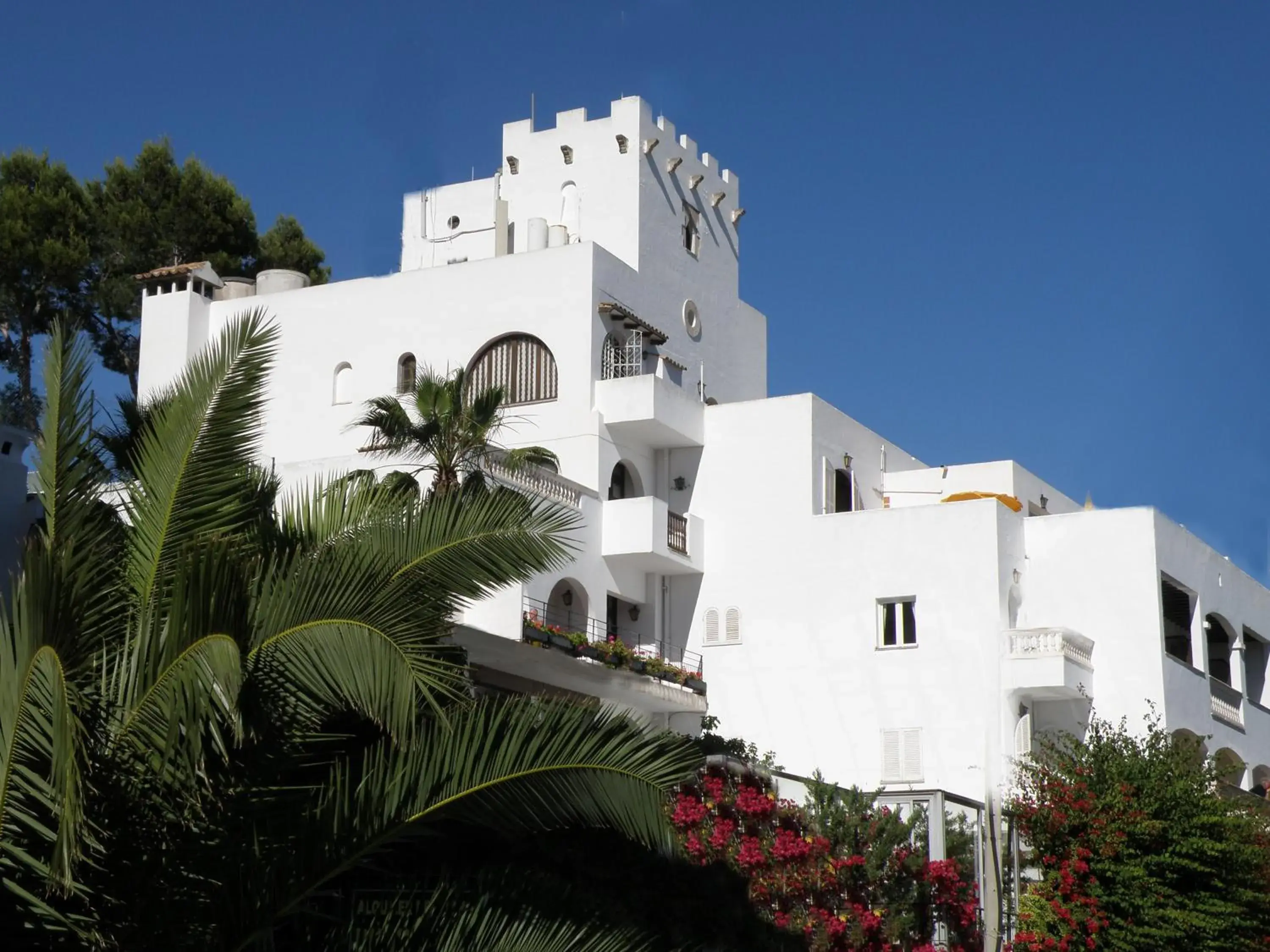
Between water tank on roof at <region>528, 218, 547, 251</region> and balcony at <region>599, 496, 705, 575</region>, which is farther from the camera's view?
water tank on roof at <region>528, 218, 547, 251</region>

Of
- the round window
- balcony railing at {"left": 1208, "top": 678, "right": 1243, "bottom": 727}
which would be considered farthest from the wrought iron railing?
balcony railing at {"left": 1208, "top": 678, "right": 1243, "bottom": 727}

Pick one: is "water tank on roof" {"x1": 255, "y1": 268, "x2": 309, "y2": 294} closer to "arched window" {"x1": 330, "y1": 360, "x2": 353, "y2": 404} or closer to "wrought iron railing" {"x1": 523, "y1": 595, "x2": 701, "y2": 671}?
"arched window" {"x1": 330, "y1": 360, "x2": 353, "y2": 404}

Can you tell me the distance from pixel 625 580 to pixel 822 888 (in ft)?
44.2

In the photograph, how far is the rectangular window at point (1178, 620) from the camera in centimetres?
3391

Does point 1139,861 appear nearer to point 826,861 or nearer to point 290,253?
point 826,861

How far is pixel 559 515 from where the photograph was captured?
12734 millimetres

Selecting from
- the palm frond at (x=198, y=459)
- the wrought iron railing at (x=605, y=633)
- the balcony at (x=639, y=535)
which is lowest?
the palm frond at (x=198, y=459)

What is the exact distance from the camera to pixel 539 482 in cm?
2912

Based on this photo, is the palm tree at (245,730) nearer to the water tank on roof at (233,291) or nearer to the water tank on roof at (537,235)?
the water tank on roof at (537,235)

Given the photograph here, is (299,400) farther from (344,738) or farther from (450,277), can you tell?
(344,738)

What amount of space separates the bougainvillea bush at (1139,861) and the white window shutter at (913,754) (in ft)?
18.4

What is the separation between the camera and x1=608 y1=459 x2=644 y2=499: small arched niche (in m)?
33.7

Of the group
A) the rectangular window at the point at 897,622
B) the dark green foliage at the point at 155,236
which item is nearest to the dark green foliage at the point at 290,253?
the dark green foliage at the point at 155,236

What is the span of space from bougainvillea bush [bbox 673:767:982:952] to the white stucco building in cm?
756
